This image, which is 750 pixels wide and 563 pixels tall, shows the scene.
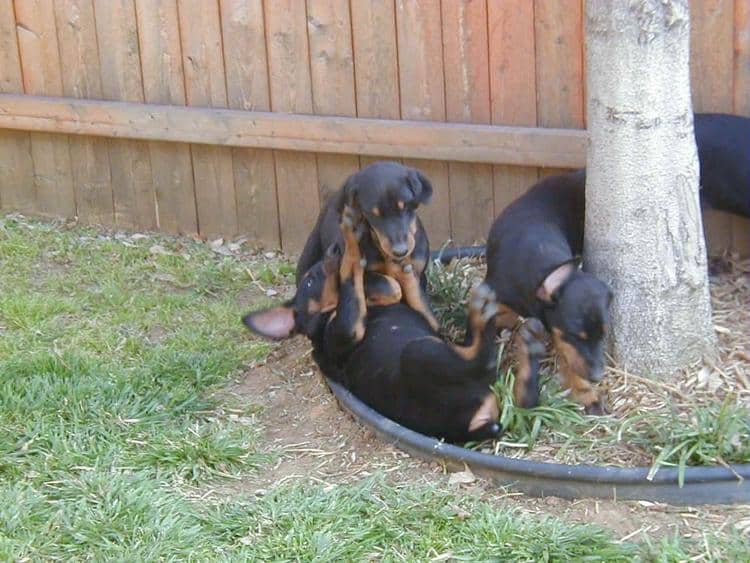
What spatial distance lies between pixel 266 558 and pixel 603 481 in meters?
1.30

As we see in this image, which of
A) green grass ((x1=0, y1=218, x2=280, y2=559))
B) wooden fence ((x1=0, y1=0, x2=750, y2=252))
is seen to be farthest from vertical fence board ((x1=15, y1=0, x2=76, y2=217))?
green grass ((x1=0, y1=218, x2=280, y2=559))

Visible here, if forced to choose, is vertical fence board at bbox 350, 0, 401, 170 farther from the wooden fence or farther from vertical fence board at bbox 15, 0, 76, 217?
vertical fence board at bbox 15, 0, 76, 217

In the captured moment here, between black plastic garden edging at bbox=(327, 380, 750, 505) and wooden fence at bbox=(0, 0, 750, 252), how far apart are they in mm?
2435

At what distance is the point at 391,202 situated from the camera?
6004 millimetres

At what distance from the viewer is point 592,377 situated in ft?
17.9

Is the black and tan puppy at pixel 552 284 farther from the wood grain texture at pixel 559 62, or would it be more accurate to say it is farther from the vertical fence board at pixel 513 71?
the vertical fence board at pixel 513 71

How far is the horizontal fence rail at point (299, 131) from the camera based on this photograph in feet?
23.9

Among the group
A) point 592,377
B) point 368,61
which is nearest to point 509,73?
point 368,61

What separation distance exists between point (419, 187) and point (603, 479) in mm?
1792

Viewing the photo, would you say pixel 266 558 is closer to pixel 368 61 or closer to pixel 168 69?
pixel 368 61

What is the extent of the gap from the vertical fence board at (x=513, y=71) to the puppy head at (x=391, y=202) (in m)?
1.42

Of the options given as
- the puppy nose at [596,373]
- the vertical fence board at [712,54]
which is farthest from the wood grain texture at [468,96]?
the puppy nose at [596,373]

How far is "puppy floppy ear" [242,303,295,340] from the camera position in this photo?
6.09 m

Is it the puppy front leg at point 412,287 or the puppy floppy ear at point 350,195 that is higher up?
the puppy floppy ear at point 350,195
